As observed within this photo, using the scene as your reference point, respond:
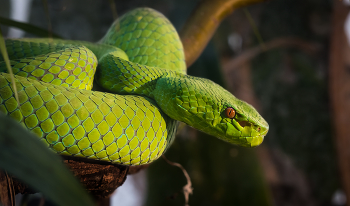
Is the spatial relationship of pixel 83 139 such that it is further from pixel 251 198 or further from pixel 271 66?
pixel 271 66

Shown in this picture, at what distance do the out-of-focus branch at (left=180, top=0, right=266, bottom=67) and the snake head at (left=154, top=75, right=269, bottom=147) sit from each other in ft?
3.02

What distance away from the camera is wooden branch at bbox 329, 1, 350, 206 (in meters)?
4.13

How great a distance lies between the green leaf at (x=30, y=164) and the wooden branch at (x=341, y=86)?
15.6 ft

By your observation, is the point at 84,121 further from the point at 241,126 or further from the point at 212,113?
the point at 241,126

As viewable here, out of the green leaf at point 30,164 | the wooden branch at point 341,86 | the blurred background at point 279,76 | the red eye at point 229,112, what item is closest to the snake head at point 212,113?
the red eye at point 229,112

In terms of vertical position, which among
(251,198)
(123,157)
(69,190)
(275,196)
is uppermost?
(69,190)

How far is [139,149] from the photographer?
1.08m

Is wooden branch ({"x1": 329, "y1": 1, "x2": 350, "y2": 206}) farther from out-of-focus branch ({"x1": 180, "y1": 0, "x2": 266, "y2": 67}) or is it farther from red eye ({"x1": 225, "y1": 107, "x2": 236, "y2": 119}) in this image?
red eye ({"x1": 225, "y1": 107, "x2": 236, "y2": 119})

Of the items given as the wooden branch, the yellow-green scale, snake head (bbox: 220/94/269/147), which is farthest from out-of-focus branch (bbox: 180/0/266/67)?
the wooden branch

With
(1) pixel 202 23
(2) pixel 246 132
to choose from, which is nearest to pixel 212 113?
(2) pixel 246 132

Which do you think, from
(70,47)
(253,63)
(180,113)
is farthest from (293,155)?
(70,47)

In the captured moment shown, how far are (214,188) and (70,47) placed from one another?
104 inches

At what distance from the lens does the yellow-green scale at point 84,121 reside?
0.91 metres

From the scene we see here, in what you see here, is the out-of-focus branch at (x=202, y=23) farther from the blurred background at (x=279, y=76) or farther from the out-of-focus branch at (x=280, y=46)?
the out-of-focus branch at (x=280, y=46)
